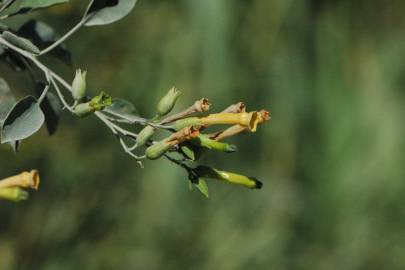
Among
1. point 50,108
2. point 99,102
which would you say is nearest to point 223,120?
point 99,102

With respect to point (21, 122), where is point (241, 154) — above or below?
below

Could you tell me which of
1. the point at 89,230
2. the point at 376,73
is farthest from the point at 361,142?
the point at 89,230

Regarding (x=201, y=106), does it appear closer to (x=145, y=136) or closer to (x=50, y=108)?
(x=145, y=136)

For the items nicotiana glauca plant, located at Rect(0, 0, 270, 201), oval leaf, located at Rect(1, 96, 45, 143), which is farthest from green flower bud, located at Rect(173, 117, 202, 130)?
oval leaf, located at Rect(1, 96, 45, 143)

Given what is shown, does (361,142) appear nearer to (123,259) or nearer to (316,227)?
(316,227)

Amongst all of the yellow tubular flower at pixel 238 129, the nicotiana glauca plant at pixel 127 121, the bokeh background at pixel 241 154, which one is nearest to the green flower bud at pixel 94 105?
the nicotiana glauca plant at pixel 127 121
